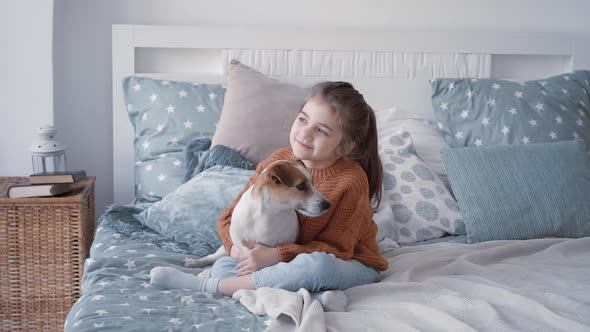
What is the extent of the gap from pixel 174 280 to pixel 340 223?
41 cm

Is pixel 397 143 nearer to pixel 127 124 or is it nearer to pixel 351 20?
pixel 351 20

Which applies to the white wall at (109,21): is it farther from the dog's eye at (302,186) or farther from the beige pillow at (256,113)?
the dog's eye at (302,186)

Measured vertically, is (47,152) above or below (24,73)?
below

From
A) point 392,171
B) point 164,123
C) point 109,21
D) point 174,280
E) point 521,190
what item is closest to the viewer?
point 174,280

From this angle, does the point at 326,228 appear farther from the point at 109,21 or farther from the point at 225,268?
the point at 109,21

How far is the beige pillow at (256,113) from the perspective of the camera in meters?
2.25

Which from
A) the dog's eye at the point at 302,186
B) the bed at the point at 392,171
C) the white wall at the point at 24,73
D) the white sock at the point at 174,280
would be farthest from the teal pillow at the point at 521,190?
the white wall at the point at 24,73

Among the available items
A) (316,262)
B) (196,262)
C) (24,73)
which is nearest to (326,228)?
(316,262)

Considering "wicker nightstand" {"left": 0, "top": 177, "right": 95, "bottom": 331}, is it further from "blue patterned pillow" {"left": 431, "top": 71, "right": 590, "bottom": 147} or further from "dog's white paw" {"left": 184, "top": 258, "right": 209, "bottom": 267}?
"blue patterned pillow" {"left": 431, "top": 71, "right": 590, "bottom": 147}

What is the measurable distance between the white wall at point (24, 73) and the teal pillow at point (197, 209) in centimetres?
72

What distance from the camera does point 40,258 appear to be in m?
2.24

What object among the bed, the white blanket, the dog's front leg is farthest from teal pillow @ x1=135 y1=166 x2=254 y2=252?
the white blanket

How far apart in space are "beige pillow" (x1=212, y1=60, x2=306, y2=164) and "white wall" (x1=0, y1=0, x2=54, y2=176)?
0.67 meters

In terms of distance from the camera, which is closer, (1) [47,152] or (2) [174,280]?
(2) [174,280]
